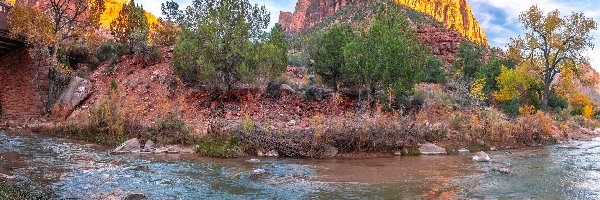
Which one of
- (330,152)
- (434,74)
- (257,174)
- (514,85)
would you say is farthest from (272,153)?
(434,74)

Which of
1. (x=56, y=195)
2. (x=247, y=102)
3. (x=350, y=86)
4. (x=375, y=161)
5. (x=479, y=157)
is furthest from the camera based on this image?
(x=350, y=86)

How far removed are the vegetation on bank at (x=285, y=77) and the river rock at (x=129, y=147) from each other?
921 millimetres

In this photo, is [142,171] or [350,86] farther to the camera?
[350,86]

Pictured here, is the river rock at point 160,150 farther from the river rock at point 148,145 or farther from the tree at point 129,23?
the tree at point 129,23

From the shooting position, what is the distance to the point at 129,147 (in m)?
14.8

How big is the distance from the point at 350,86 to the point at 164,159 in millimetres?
13759

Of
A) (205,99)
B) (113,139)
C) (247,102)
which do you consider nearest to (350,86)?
(247,102)

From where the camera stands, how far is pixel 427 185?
1013 cm

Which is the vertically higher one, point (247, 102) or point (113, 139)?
point (247, 102)

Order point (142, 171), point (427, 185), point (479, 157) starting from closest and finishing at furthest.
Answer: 1. point (427, 185)
2. point (142, 171)
3. point (479, 157)

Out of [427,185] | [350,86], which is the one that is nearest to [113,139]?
[427,185]

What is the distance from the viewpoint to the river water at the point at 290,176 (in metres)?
8.95

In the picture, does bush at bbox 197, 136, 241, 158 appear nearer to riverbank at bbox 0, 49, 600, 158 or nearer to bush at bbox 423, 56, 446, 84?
riverbank at bbox 0, 49, 600, 158

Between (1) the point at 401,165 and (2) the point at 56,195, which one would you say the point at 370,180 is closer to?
(1) the point at 401,165
